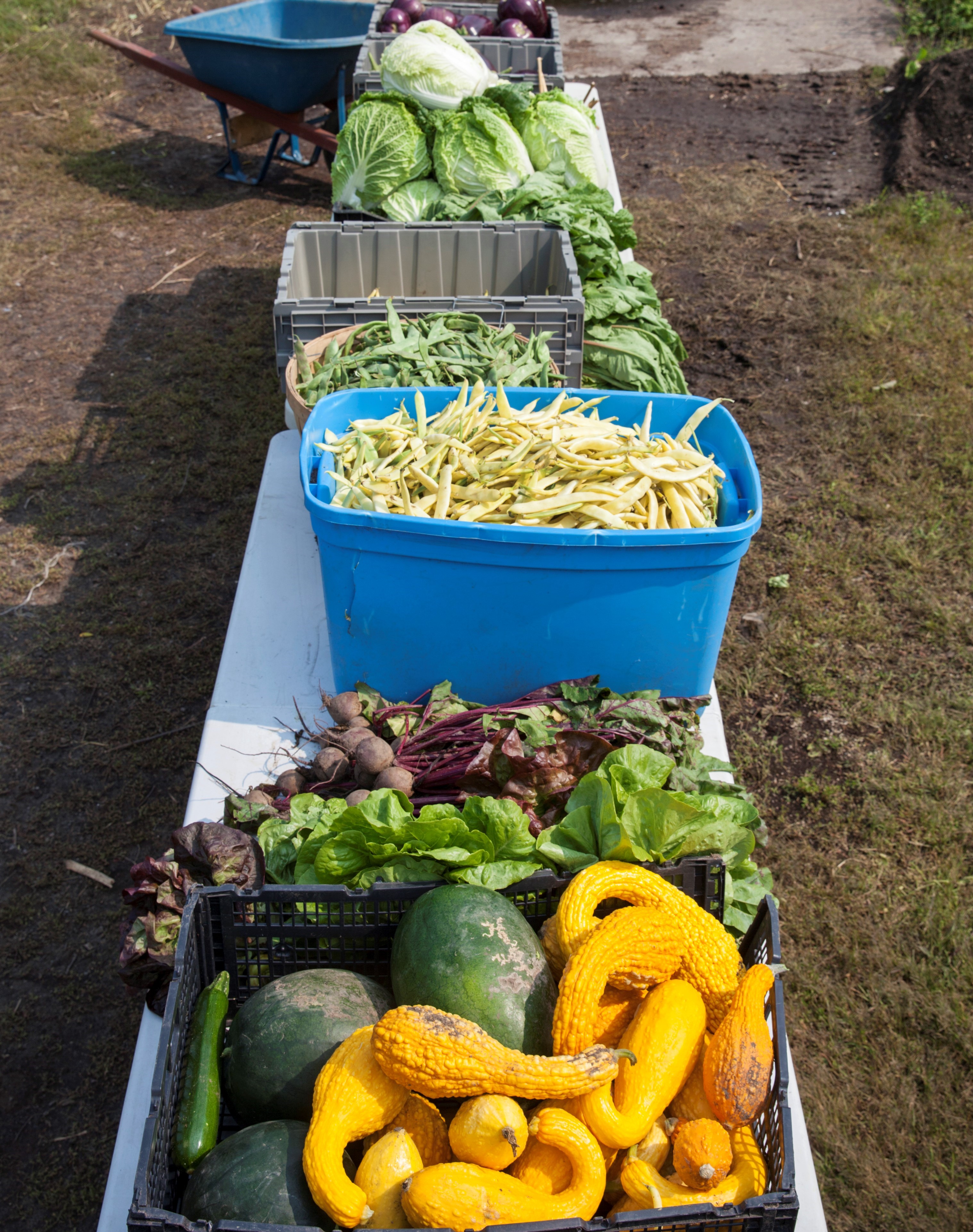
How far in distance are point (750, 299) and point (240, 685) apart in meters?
4.76

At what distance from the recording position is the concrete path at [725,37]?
9.16 meters

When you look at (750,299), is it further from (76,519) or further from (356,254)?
(76,519)

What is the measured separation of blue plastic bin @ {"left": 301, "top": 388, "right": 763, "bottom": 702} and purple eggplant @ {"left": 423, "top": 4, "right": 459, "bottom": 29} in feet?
14.0

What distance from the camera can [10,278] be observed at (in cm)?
622

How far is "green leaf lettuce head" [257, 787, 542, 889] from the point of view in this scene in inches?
64.4

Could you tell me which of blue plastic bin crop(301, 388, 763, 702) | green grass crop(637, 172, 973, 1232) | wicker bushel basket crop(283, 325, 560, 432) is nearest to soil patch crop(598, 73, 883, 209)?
green grass crop(637, 172, 973, 1232)

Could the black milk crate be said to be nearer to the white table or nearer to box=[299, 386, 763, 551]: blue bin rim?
the white table

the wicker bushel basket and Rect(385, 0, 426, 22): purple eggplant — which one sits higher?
Rect(385, 0, 426, 22): purple eggplant

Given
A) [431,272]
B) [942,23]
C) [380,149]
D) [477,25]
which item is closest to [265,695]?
[431,272]

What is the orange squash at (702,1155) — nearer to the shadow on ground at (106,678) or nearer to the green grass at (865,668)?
the green grass at (865,668)

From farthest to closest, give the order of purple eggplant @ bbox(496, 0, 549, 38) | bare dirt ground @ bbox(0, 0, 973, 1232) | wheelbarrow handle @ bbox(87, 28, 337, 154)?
wheelbarrow handle @ bbox(87, 28, 337, 154), purple eggplant @ bbox(496, 0, 549, 38), bare dirt ground @ bbox(0, 0, 973, 1232)

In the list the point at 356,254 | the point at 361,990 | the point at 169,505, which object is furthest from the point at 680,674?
the point at 169,505

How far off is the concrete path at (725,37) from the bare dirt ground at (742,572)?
1382 mm

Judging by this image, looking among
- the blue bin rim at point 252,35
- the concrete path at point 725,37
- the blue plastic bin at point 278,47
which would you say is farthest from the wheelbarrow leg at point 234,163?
the concrete path at point 725,37
